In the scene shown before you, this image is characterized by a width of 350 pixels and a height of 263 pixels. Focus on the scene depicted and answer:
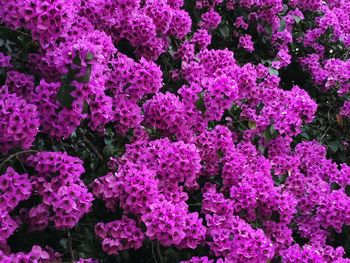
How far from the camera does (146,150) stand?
216cm

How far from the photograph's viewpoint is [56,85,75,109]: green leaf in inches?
69.9

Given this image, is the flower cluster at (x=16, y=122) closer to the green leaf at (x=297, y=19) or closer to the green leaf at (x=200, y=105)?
the green leaf at (x=200, y=105)

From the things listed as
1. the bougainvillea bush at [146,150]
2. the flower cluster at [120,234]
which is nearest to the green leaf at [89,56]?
the bougainvillea bush at [146,150]

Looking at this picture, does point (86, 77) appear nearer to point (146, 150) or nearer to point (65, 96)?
point (65, 96)

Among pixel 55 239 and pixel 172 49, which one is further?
pixel 172 49

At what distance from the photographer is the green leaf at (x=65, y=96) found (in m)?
1.78

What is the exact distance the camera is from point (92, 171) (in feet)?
7.13

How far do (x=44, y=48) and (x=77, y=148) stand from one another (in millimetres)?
442

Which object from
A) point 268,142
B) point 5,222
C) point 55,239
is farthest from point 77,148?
point 268,142

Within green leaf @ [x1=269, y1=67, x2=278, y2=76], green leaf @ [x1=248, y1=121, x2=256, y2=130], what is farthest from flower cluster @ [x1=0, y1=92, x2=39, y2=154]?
green leaf @ [x1=269, y1=67, x2=278, y2=76]

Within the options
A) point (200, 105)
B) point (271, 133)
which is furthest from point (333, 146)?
point (200, 105)

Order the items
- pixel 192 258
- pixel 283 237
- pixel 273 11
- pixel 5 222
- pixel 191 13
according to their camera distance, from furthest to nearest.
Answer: pixel 273 11, pixel 191 13, pixel 283 237, pixel 192 258, pixel 5 222

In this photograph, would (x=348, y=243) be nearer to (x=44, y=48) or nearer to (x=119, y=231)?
(x=119, y=231)

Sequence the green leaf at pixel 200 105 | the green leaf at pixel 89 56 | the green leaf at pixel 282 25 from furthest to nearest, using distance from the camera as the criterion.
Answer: the green leaf at pixel 282 25 → the green leaf at pixel 200 105 → the green leaf at pixel 89 56
